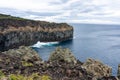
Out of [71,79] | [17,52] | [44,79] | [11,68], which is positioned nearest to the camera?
[44,79]

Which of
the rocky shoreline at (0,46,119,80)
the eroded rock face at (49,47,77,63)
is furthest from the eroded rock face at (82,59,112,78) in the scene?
the eroded rock face at (49,47,77,63)

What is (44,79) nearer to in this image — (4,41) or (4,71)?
(4,71)

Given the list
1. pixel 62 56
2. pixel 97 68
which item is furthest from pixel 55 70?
pixel 62 56

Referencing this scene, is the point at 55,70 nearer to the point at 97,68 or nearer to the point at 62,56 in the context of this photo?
the point at 97,68

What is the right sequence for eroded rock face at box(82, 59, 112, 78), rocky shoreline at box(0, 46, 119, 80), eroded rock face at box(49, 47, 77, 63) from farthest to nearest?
eroded rock face at box(49, 47, 77, 63) < eroded rock face at box(82, 59, 112, 78) < rocky shoreline at box(0, 46, 119, 80)

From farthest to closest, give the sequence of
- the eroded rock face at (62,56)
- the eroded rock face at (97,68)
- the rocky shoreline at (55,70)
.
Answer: the eroded rock face at (62,56) < the eroded rock face at (97,68) < the rocky shoreline at (55,70)

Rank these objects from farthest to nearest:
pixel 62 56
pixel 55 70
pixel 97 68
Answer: pixel 62 56 → pixel 97 68 → pixel 55 70

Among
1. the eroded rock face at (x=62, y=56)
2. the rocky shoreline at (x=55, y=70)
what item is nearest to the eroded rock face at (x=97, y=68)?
the rocky shoreline at (x=55, y=70)

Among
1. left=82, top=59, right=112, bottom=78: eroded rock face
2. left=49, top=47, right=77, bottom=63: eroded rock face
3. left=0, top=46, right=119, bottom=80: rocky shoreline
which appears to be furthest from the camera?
left=49, top=47, right=77, bottom=63: eroded rock face

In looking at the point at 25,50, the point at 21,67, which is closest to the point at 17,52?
the point at 25,50

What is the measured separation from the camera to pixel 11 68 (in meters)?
32.6

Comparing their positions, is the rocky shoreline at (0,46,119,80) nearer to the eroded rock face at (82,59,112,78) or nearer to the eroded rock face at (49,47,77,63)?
the eroded rock face at (82,59,112,78)

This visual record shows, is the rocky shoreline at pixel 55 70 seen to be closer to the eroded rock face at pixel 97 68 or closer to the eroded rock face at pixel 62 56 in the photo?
the eroded rock face at pixel 97 68

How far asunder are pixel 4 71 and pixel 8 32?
160 m
